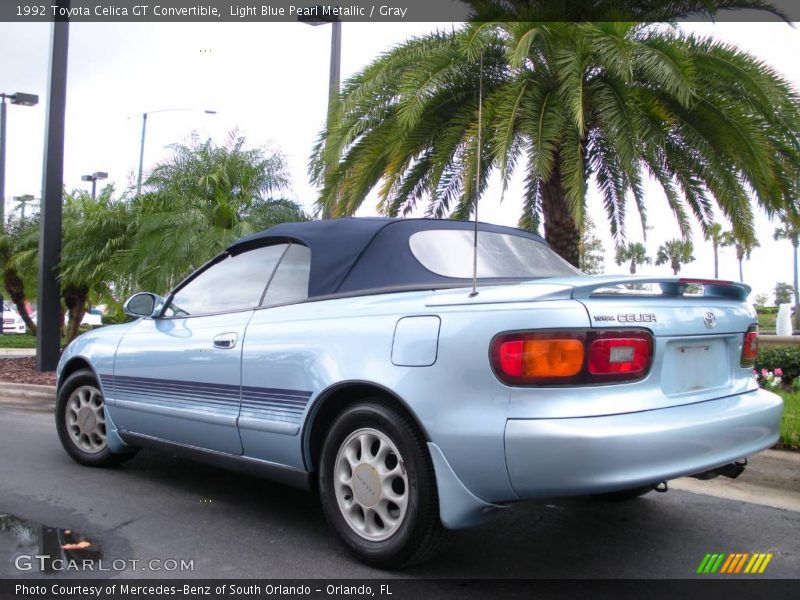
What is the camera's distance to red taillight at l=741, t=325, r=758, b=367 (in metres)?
3.65

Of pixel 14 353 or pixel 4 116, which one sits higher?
pixel 4 116

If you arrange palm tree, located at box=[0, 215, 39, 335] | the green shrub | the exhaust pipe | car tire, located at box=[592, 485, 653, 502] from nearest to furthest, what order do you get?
1. the exhaust pipe
2. car tire, located at box=[592, 485, 653, 502]
3. the green shrub
4. palm tree, located at box=[0, 215, 39, 335]

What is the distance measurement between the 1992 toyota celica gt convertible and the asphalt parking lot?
277mm

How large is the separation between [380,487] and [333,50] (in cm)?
780

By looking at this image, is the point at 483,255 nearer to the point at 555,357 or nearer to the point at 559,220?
the point at 555,357

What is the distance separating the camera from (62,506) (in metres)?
4.30

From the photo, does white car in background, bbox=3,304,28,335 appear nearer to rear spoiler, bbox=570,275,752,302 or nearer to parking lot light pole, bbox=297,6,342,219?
parking lot light pole, bbox=297,6,342,219

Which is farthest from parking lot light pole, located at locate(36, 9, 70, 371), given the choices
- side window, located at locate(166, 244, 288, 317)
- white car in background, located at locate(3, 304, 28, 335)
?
white car in background, located at locate(3, 304, 28, 335)

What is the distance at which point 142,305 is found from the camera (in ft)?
16.0

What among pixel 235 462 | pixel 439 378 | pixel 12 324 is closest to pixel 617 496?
pixel 439 378

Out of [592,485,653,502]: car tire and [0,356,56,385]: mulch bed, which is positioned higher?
[592,485,653,502]: car tire

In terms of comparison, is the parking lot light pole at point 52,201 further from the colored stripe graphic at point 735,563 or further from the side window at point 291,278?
the colored stripe graphic at point 735,563

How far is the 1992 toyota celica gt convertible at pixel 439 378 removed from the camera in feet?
9.46

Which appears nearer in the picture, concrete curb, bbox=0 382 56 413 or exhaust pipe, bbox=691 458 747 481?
exhaust pipe, bbox=691 458 747 481
